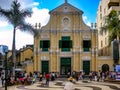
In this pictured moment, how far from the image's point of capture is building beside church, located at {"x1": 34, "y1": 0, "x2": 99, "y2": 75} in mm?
63031

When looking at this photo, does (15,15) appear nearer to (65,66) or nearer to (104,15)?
(65,66)

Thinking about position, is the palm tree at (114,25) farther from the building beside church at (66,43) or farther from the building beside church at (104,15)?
the building beside church at (104,15)

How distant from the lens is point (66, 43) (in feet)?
208

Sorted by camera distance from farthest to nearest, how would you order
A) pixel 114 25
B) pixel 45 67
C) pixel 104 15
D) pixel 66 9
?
1. pixel 104 15
2. pixel 66 9
3. pixel 45 67
4. pixel 114 25

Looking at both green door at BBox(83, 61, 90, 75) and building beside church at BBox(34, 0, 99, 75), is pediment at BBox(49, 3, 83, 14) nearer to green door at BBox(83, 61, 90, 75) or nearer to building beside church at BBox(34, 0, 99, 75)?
building beside church at BBox(34, 0, 99, 75)

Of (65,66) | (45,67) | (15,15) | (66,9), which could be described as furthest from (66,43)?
(15,15)

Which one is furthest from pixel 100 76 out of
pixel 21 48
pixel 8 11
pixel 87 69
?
pixel 21 48

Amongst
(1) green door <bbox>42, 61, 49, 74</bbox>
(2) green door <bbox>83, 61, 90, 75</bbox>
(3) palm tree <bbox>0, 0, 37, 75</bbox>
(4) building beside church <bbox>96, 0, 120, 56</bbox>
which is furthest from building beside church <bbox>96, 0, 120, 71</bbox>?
(3) palm tree <bbox>0, 0, 37, 75</bbox>

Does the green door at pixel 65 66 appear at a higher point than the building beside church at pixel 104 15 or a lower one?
lower

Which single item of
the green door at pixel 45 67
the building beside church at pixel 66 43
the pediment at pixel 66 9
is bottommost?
the green door at pixel 45 67

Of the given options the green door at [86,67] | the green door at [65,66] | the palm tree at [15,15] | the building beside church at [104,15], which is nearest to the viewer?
the palm tree at [15,15]

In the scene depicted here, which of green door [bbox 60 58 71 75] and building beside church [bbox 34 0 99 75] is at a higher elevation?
building beside church [bbox 34 0 99 75]

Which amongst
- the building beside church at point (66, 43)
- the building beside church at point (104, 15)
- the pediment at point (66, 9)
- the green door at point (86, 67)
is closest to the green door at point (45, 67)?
the building beside church at point (66, 43)

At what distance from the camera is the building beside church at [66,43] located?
6303 cm
